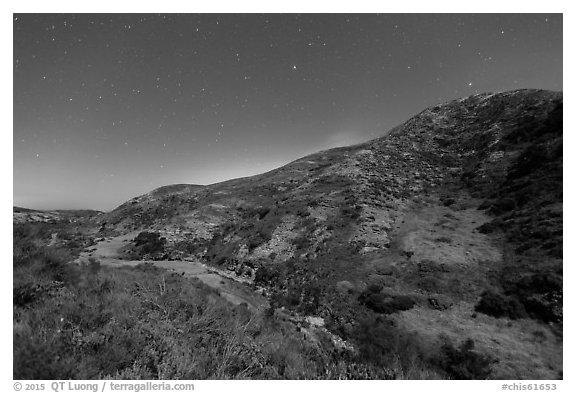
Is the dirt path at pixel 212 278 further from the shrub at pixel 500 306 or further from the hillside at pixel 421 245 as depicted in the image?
the shrub at pixel 500 306

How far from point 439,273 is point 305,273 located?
339 inches

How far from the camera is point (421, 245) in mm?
19547

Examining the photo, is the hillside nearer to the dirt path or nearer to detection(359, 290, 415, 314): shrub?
detection(359, 290, 415, 314): shrub

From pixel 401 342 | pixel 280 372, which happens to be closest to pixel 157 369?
pixel 280 372

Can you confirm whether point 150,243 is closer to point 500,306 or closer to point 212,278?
point 212,278

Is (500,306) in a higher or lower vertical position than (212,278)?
higher

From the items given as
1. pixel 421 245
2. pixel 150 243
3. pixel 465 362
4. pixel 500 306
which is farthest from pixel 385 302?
pixel 150 243

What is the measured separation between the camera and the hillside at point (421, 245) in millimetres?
11109

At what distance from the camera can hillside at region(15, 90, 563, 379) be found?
36.4 ft

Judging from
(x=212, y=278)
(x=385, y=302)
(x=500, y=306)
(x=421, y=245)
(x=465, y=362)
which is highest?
(x=421, y=245)

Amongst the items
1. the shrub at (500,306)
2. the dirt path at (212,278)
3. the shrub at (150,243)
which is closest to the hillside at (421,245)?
the shrub at (500,306)
